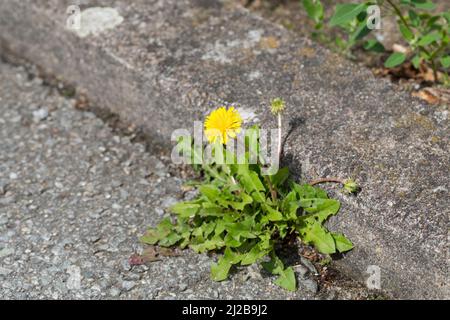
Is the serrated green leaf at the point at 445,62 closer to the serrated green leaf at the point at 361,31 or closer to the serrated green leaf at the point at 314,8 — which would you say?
the serrated green leaf at the point at 361,31

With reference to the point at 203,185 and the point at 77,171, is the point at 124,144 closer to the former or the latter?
the point at 77,171

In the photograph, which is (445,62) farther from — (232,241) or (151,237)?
(151,237)

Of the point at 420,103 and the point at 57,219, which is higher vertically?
the point at 420,103

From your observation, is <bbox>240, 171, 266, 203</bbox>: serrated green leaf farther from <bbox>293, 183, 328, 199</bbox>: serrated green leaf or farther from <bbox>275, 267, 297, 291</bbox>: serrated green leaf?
<bbox>275, 267, 297, 291</bbox>: serrated green leaf

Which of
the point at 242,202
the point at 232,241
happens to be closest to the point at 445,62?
the point at 242,202

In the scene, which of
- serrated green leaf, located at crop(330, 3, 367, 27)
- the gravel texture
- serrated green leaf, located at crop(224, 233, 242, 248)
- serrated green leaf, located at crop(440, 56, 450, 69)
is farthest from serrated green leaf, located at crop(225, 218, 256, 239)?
serrated green leaf, located at crop(440, 56, 450, 69)
